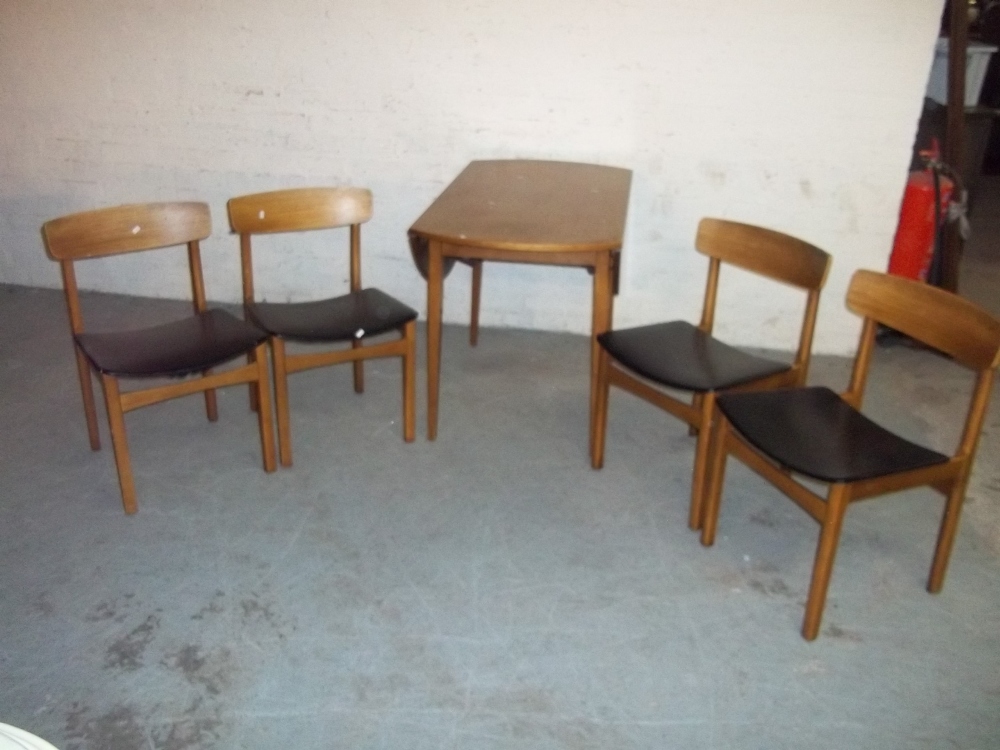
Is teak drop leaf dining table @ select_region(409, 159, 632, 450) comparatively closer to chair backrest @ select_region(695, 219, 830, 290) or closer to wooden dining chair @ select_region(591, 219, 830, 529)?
wooden dining chair @ select_region(591, 219, 830, 529)

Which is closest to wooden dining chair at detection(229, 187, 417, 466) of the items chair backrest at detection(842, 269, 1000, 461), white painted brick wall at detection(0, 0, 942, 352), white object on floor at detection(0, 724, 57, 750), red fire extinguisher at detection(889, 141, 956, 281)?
white painted brick wall at detection(0, 0, 942, 352)

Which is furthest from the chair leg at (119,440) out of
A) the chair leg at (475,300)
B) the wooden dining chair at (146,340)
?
the chair leg at (475,300)

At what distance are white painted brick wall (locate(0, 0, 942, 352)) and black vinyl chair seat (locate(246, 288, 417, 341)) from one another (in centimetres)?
94

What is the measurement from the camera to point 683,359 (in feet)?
7.79

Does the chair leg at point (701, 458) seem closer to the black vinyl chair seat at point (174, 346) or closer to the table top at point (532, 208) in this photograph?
the table top at point (532, 208)

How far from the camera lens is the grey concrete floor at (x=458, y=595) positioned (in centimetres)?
176

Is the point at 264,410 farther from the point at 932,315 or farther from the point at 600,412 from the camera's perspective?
the point at 932,315

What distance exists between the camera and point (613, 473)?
2639 millimetres

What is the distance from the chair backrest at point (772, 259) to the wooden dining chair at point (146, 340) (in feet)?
4.49

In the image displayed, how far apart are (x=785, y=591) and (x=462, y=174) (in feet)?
5.81

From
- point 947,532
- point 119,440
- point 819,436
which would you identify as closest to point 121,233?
point 119,440

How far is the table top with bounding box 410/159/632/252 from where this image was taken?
2322 millimetres

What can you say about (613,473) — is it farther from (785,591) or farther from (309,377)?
(309,377)

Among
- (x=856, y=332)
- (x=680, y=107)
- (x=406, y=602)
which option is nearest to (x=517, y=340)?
(x=680, y=107)
